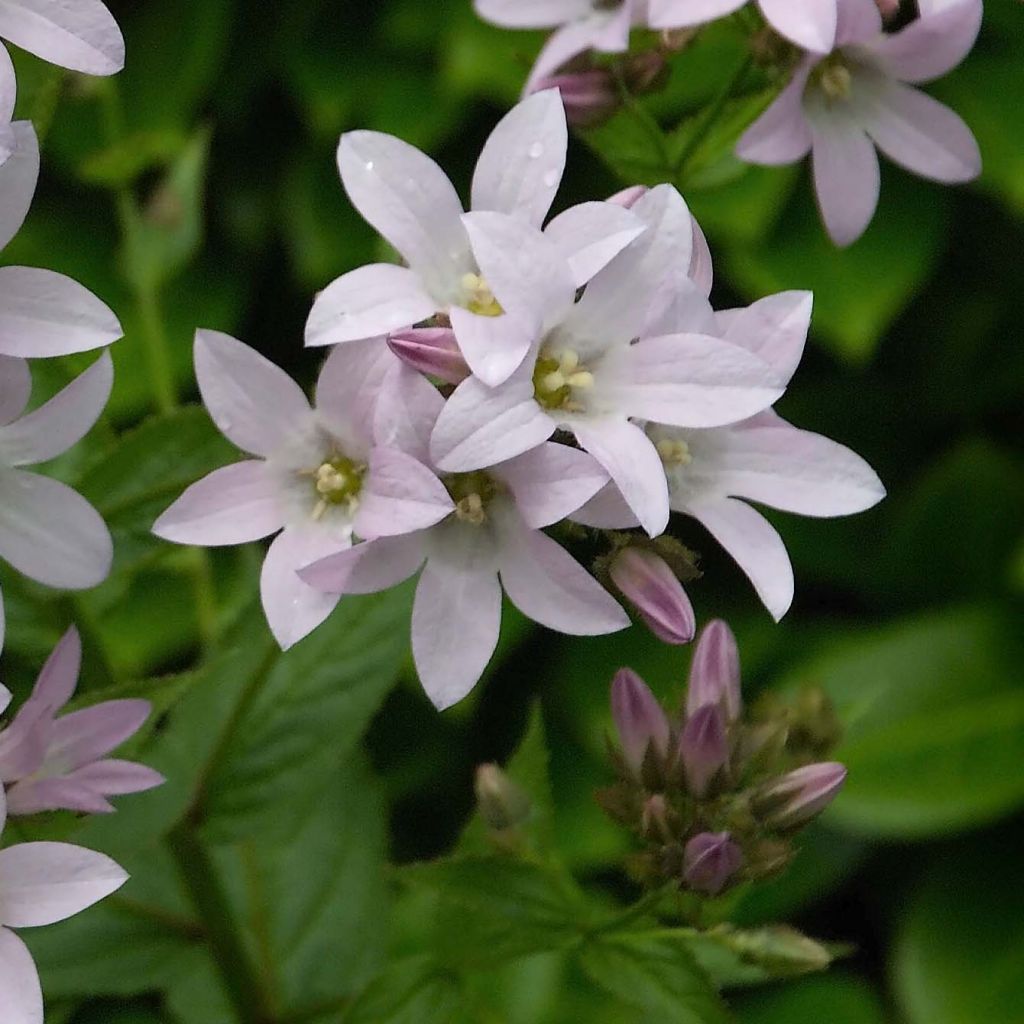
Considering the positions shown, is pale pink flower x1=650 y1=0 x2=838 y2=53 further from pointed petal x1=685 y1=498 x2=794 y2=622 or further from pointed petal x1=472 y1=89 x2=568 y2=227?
pointed petal x1=685 y1=498 x2=794 y2=622

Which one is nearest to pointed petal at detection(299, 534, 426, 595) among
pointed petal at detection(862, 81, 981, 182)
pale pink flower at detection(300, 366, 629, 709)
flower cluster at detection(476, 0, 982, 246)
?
pale pink flower at detection(300, 366, 629, 709)

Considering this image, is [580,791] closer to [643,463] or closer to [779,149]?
[779,149]

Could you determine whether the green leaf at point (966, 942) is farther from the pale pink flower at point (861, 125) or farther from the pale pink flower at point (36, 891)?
the pale pink flower at point (36, 891)

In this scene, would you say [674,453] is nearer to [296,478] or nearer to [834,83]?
[296,478]

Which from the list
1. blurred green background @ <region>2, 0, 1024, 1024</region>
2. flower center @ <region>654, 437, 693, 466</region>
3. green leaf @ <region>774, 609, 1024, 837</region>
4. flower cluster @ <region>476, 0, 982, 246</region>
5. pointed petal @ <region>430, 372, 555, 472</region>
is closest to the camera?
pointed petal @ <region>430, 372, 555, 472</region>

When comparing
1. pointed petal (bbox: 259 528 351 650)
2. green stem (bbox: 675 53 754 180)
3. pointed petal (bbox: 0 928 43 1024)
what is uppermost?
green stem (bbox: 675 53 754 180)

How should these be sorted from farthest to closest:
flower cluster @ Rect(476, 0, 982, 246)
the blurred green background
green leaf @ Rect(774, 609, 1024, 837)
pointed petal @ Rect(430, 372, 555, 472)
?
green leaf @ Rect(774, 609, 1024, 837) → the blurred green background → flower cluster @ Rect(476, 0, 982, 246) → pointed petal @ Rect(430, 372, 555, 472)
